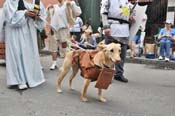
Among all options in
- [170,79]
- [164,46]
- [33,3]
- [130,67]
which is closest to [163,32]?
[164,46]

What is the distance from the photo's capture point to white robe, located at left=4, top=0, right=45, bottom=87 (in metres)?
7.86

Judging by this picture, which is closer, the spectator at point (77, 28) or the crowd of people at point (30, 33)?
the crowd of people at point (30, 33)

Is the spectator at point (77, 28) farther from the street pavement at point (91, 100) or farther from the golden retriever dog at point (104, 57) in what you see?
the golden retriever dog at point (104, 57)

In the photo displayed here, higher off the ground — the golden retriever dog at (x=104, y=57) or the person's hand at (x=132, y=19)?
the person's hand at (x=132, y=19)

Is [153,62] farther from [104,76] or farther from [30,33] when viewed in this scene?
[104,76]

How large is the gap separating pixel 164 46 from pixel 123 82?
422 cm

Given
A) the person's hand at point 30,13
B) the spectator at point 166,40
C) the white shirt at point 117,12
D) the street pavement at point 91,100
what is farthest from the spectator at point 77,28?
the person's hand at point 30,13

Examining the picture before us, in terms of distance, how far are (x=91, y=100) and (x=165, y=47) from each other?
609 centimetres

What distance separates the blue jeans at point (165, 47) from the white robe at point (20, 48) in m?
5.69

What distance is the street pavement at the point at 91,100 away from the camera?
262 inches

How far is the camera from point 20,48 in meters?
8.00

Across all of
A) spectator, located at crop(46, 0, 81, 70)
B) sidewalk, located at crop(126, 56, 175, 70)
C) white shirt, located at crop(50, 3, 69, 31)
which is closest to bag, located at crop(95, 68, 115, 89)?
spectator, located at crop(46, 0, 81, 70)

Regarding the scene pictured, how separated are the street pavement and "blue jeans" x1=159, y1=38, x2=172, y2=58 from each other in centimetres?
332

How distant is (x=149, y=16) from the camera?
51.1 ft
